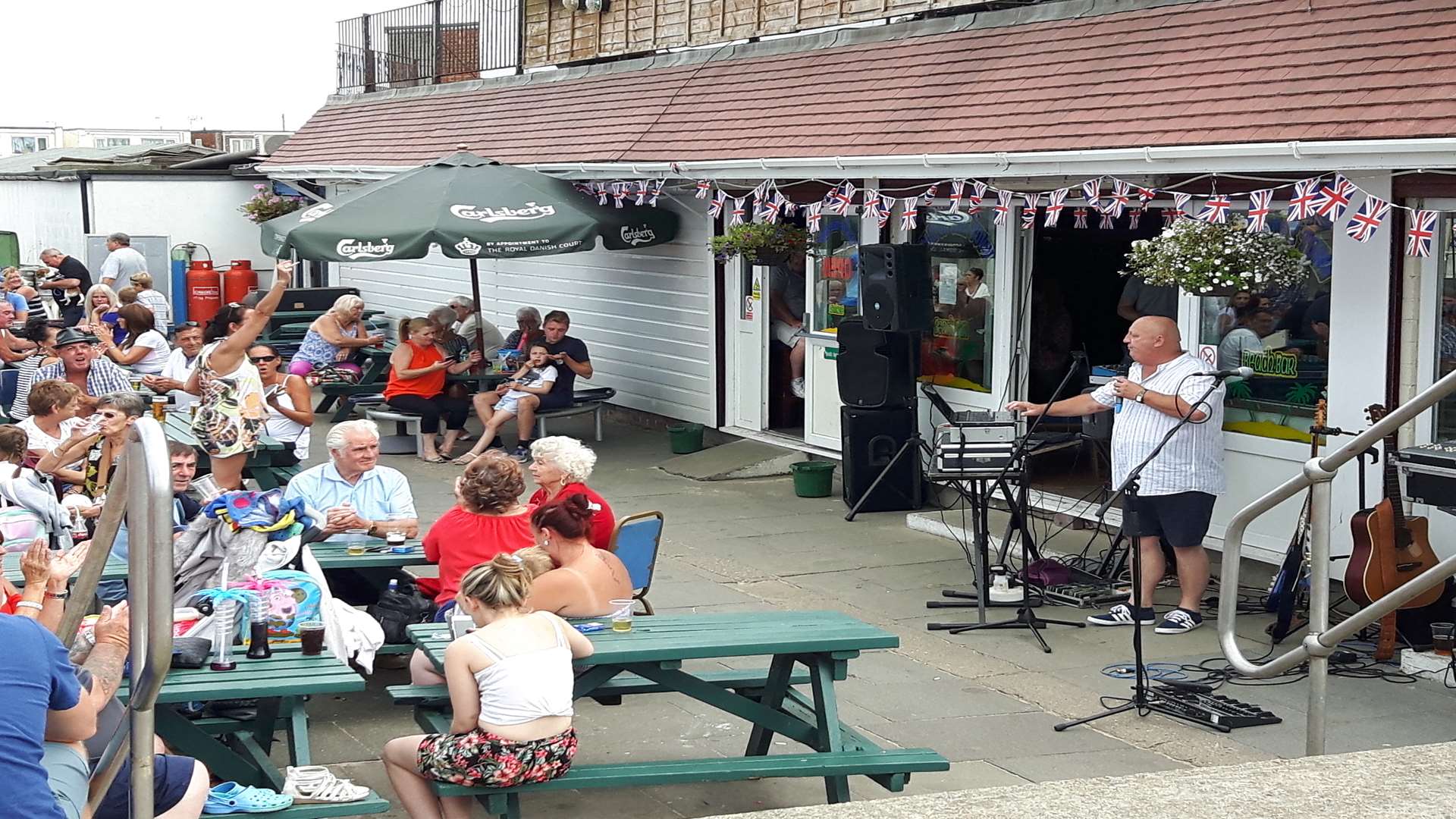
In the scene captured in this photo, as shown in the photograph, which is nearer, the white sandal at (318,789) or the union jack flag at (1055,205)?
the white sandal at (318,789)

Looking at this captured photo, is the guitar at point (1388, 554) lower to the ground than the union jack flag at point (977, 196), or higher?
lower

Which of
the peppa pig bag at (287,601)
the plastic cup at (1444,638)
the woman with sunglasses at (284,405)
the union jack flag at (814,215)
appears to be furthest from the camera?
the union jack flag at (814,215)

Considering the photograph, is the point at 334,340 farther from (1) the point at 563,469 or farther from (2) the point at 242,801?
(2) the point at 242,801

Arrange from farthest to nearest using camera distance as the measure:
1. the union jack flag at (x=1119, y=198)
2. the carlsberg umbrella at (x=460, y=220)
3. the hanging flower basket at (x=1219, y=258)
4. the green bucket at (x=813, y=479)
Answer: the carlsberg umbrella at (x=460, y=220), the green bucket at (x=813, y=479), the union jack flag at (x=1119, y=198), the hanging flower basket at (x=1219, y=258)

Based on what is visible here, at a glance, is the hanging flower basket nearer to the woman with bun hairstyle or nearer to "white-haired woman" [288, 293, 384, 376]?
the woman with bun hairstyle

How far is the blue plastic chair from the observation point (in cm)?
693

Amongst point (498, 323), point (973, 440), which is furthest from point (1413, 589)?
point (498, 323)

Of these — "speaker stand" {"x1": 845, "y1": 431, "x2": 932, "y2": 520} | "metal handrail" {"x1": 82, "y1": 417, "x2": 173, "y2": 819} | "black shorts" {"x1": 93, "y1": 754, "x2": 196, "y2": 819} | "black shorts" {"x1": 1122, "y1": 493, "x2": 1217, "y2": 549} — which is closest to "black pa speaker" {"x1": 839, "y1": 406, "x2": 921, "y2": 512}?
"speaker stand" {"x1": 845, "y1": 431, "x2": 932, "y2": 520}

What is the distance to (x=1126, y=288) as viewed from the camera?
10133mm

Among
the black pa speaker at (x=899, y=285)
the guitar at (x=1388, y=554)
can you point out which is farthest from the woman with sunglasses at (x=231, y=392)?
the guitar at (x=1388, y=554)

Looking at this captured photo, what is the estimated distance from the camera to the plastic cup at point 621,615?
5.55m

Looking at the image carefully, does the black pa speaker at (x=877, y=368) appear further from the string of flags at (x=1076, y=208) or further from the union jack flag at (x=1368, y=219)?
the union jack flag at (x=1368, y=219)

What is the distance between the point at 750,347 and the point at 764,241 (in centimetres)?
167

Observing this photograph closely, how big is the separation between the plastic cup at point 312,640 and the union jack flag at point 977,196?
5.54m
